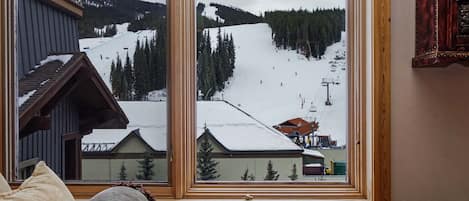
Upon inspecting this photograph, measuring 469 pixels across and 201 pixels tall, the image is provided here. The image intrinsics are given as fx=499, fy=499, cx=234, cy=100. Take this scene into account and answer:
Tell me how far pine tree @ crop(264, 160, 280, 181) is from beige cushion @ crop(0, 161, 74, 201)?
110 centimetres

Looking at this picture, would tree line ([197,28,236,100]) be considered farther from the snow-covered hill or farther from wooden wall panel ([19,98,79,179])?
wooden wall panel ([19,98,79,179])

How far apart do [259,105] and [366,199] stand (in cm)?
66

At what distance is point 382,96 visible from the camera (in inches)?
84.2

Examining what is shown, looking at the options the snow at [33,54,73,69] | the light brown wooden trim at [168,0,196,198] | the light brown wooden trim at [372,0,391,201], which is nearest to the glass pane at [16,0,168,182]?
the snow at [33,54,73,69]

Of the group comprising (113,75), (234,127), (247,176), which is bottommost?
(247,176)

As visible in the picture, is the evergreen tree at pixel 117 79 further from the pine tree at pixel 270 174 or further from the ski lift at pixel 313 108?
the ski lift at pixel 313 108

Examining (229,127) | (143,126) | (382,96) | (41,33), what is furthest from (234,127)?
(41,33)

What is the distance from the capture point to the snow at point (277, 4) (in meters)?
2.40

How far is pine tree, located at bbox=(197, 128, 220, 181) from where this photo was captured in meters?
2.44

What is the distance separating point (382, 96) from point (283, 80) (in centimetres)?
50

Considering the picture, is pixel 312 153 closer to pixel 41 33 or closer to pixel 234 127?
pixel 234 127

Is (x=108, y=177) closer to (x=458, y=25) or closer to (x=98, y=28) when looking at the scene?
(x=98, y=28)

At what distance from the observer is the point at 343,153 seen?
2426 mm

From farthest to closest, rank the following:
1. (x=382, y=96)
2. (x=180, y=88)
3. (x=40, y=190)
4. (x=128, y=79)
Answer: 1. (x=128, y=79)
2. (x=180, y=88)
3. (x=382, y=96)
4. (x=40, y=190)
